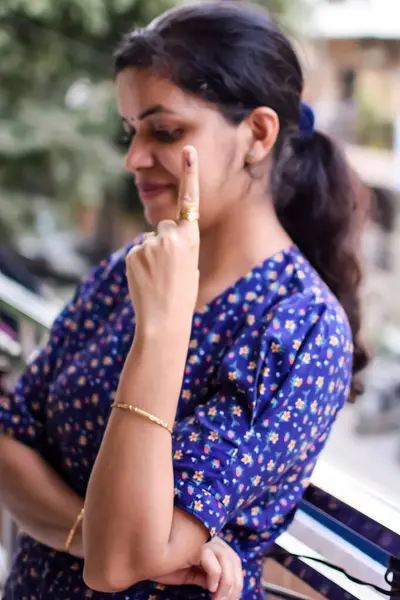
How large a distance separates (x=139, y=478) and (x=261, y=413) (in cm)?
15

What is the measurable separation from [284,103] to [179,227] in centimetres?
23

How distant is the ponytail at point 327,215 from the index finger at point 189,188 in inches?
9.1

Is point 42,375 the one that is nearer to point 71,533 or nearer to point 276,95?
point 71,533

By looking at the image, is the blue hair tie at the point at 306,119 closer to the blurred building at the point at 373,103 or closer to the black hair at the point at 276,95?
the black hair at the point at 276,95

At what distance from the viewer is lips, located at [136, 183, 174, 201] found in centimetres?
94

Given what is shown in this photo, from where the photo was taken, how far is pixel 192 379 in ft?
2.95

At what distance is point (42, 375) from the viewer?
1105mm

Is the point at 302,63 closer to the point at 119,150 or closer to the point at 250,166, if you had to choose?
the point at 250,166

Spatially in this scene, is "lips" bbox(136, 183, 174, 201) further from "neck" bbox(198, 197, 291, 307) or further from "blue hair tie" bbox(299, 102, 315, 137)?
"blue hair tie" bbox(299, 102, 315, 137)

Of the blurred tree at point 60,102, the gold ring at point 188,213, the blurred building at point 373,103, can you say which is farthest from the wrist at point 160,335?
the blurred building at point 373,103

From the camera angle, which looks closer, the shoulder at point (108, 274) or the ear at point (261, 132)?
the ear at point (261, 132)

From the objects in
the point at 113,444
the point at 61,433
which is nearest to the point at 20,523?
the point at 61,433

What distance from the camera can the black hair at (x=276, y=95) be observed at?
89 centimetres

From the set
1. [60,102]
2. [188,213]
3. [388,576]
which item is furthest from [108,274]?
[60,102]
